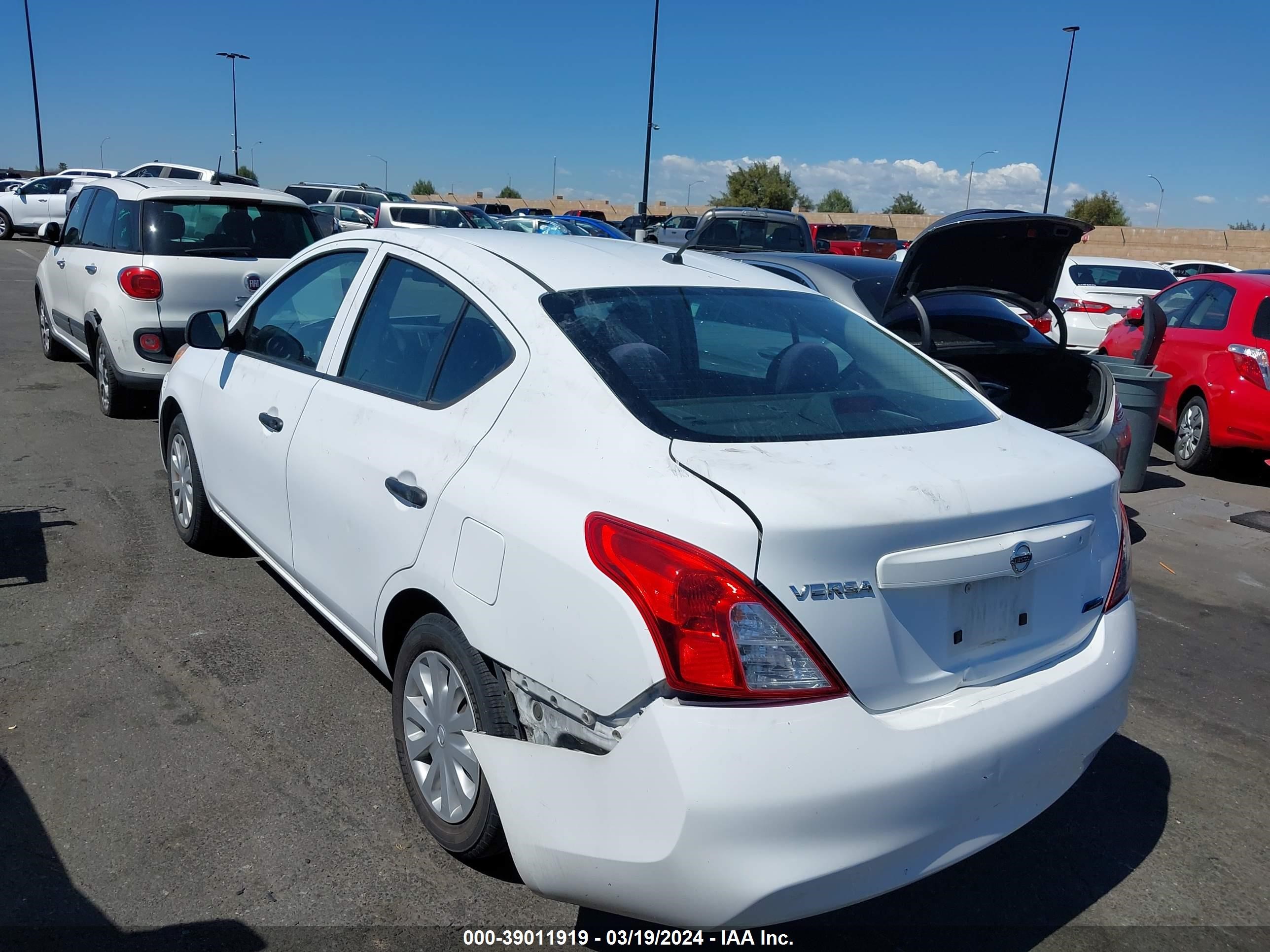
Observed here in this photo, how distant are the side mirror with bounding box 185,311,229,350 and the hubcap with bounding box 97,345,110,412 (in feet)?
13.3

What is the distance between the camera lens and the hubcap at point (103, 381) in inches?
316

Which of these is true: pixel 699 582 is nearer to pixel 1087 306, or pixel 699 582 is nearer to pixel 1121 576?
pixel 1121 576

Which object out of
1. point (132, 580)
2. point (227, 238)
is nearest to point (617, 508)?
point (132, 580)

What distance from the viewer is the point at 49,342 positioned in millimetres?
10359

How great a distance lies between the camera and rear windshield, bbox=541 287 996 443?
2.65 meters

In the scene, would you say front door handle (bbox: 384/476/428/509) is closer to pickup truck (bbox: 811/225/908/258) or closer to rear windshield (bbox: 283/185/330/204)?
pickup truck (bbox: 811/225/908/258)

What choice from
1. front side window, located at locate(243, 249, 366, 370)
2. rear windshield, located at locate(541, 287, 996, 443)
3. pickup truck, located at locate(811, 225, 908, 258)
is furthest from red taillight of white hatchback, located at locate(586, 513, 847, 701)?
pickup truck, located at locate(811, 225, 908, 258)

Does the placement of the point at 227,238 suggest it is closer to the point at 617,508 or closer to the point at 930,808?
the point at 617,508

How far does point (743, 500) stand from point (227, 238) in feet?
23.3

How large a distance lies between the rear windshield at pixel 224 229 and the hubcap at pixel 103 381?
3.24 ft

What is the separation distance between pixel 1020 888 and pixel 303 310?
3347 millimetres

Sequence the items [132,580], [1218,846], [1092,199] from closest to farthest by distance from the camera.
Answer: [1218,846] → [132,580] → [1092,199]

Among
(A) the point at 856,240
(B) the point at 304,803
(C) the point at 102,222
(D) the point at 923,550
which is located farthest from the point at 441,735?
(A) the point at 856,240

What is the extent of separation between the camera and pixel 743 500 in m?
2.17
